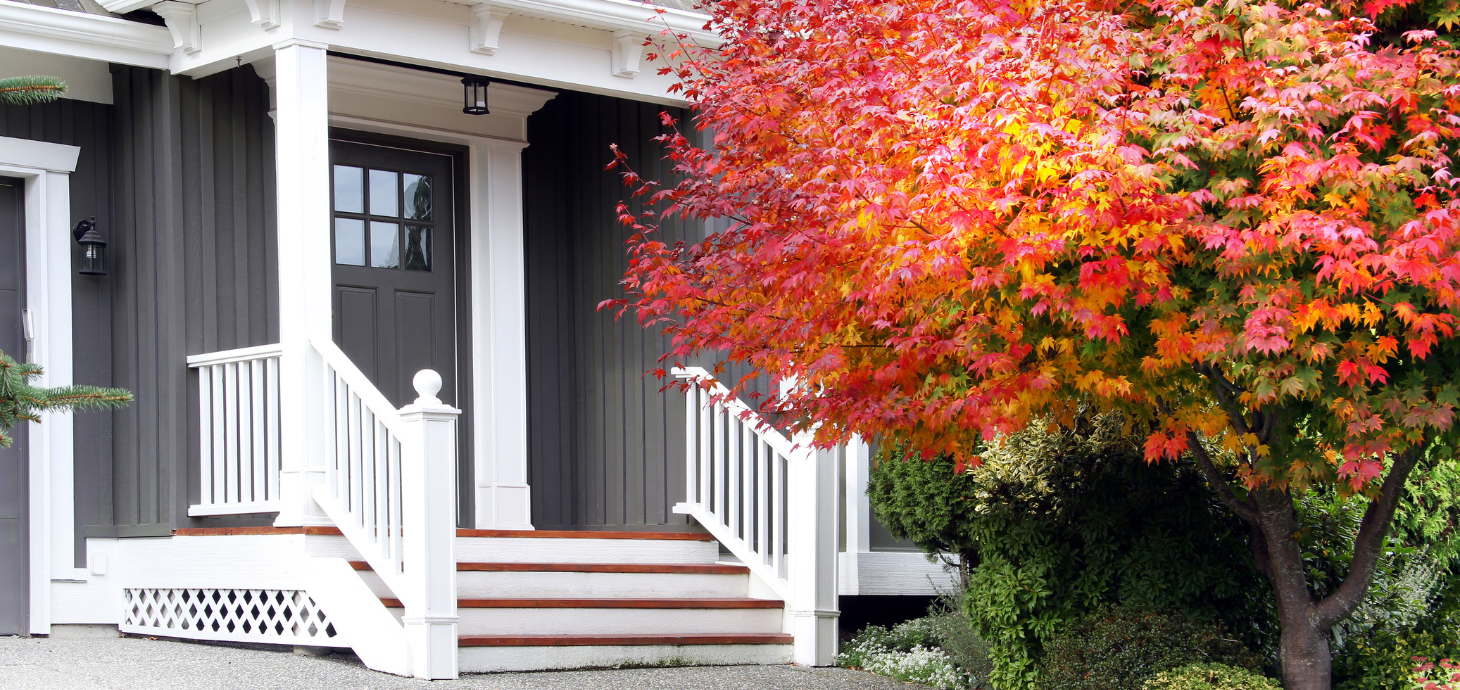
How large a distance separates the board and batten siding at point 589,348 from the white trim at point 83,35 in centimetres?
214

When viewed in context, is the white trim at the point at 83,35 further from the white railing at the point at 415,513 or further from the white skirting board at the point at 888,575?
the white skirting board at the point at 888,575

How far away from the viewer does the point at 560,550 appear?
6.94m

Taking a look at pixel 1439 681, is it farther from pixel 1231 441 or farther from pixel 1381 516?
pixel 1231 441

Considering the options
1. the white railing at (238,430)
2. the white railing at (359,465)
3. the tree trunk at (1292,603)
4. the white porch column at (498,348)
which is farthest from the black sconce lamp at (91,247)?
the tree trunk at (1292,603)

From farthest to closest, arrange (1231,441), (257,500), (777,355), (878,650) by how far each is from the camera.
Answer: (878,650)
(257,500)
(777,355)
(1231,441)

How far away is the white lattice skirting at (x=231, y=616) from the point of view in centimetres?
614

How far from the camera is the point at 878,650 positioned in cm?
702

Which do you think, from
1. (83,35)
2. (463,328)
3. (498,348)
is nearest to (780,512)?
(498,348)

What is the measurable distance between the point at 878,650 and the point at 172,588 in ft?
11.1

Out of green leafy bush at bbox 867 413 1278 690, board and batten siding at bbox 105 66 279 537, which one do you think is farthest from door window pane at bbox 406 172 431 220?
green leafy bush at bbox 867 413 1278 690

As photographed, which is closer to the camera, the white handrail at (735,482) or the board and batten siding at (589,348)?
the white handrail at (735,482)

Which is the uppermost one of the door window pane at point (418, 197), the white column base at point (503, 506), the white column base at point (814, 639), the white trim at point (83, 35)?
the white trim at point (83, 35)

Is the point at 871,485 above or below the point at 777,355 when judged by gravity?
below

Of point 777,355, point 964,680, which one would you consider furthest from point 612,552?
point 777,355
